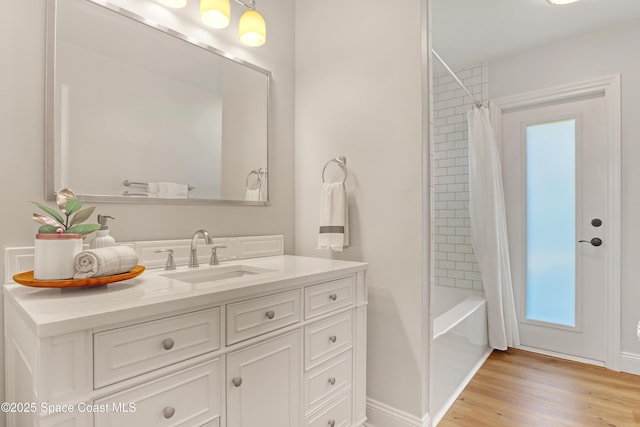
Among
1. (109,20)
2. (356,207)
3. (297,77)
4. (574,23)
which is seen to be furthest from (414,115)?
(574,23)

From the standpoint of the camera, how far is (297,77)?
2.27 metres

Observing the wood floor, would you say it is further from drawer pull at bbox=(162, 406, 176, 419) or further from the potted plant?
the potted plant

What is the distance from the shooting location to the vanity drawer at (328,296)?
144cm

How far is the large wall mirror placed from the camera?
52.9 inches

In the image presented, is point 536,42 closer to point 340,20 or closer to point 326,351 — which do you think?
point 340,20

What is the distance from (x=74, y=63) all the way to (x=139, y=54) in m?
0.28

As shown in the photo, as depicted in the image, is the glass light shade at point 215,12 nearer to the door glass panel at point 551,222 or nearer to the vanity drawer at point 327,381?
the vanity drawer at point 327,381

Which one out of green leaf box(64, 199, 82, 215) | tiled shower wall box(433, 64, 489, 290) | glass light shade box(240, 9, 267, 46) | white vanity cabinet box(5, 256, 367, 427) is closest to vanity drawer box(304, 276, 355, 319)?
white vanity cabinet box(5, 256, 367, 427)

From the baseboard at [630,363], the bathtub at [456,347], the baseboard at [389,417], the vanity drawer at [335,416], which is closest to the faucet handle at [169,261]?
the vanity drawer at [335,416]

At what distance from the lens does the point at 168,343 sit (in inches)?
38.4

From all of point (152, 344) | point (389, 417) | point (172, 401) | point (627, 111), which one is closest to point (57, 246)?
point (152, 344)

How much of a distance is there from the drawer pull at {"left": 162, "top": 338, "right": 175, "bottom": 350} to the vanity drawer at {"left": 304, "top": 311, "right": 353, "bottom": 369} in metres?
0.59

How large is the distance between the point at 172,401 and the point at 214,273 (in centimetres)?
70

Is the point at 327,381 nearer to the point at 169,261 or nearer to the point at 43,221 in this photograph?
the point at 169,261
